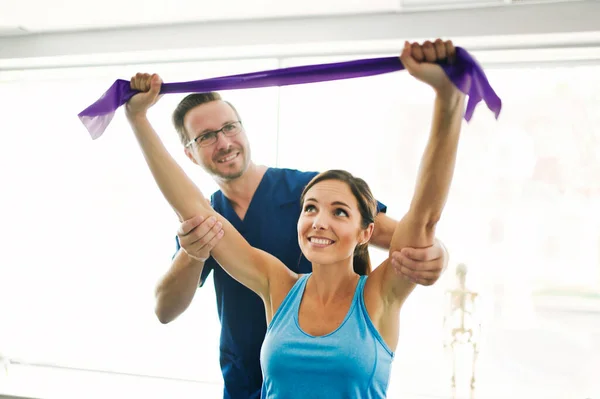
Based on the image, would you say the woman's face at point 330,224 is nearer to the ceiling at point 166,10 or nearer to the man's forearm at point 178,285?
the man's forearm at point 178,285

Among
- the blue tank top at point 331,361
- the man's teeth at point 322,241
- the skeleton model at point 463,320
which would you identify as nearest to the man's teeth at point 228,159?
the man's teeth at point 322,241

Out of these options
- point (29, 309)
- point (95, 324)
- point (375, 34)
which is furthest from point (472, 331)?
point (29, 309)

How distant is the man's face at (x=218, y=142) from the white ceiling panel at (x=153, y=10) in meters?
1.16

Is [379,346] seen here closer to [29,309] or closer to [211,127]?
[211,127]

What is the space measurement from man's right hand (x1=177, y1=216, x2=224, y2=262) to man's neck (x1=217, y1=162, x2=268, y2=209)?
0.37 meters

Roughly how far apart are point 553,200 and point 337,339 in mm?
2105

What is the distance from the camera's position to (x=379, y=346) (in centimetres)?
142

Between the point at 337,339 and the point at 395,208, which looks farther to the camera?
the point at 395,208

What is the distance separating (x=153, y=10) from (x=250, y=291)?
6.00 ft

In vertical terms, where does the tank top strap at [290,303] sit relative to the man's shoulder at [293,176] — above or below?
below

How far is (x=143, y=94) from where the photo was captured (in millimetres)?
1623

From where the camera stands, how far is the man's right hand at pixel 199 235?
1.60 m

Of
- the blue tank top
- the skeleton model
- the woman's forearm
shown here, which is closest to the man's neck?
the blue tank top

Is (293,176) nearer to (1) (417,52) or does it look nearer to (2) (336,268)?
(2) (336,268)
